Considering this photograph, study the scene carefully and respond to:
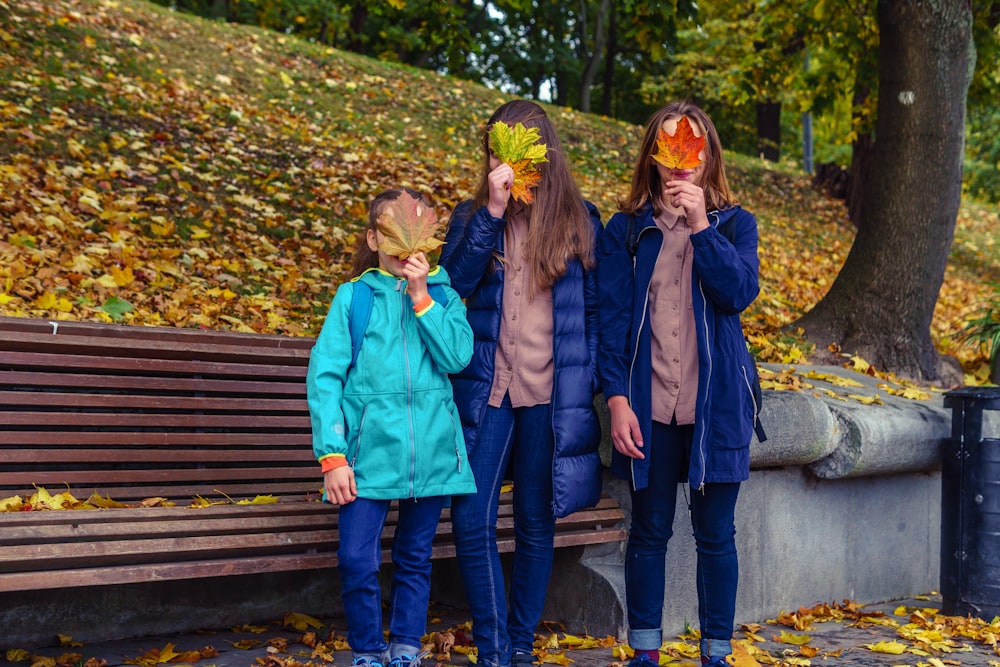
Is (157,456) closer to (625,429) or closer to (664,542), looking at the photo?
(625,429)

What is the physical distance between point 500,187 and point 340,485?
102 cm

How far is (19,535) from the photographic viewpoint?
300cm

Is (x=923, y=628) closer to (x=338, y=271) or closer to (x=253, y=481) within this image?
(x=253, y=481)

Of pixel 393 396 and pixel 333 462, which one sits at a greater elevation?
pixel 393 396

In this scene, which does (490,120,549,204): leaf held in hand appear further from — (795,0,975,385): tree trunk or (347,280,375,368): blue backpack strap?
(795,0,975,385): tree trunk

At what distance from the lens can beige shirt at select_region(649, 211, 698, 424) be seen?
138 inches

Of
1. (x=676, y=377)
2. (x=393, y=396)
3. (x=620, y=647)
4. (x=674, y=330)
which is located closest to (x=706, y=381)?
(x=676, y=377)

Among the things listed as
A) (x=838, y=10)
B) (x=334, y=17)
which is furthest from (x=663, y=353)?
(x=334, y=17)

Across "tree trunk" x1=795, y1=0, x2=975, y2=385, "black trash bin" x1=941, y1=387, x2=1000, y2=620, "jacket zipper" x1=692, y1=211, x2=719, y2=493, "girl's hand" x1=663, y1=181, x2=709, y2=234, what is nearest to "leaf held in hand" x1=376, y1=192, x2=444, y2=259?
"girl's hand" x1=663, y1=181, x2=709, y2=234

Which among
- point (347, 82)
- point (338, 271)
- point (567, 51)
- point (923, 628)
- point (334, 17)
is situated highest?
point (567, 51)

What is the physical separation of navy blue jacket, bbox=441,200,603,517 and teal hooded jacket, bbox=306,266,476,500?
0.11 meters

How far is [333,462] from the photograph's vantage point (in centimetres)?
309

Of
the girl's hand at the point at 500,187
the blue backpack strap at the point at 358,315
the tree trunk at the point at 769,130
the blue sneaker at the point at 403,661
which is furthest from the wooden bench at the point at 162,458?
the tree trunk at the point at 769,130

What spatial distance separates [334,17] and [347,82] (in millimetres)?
6742
